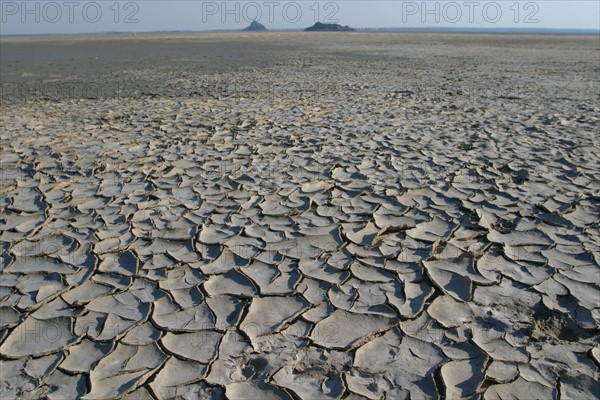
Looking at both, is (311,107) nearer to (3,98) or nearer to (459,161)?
(459,161)

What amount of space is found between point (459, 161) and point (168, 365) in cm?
289

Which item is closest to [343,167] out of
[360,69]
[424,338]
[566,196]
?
[566,196]

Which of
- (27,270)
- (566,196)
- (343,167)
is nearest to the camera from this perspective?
(27,270)

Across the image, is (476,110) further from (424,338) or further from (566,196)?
(424,338)

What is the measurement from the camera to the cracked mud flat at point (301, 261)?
173cm

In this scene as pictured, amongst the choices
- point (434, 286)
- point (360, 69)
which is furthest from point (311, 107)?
point (360, 69)

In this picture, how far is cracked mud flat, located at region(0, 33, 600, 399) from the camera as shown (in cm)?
173

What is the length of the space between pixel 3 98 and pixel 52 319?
672cm

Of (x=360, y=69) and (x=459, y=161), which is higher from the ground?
(x=360, y=69)

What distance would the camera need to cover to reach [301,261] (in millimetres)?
2449

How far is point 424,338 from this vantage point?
1.88 metres

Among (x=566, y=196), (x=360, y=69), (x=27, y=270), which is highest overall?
(x=360, y=69)

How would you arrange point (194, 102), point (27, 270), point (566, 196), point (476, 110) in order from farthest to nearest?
point (194, 102) < point (476, 110) < point (566, 196) < point (27, 270)

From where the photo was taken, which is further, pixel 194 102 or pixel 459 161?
pixel 194 102
